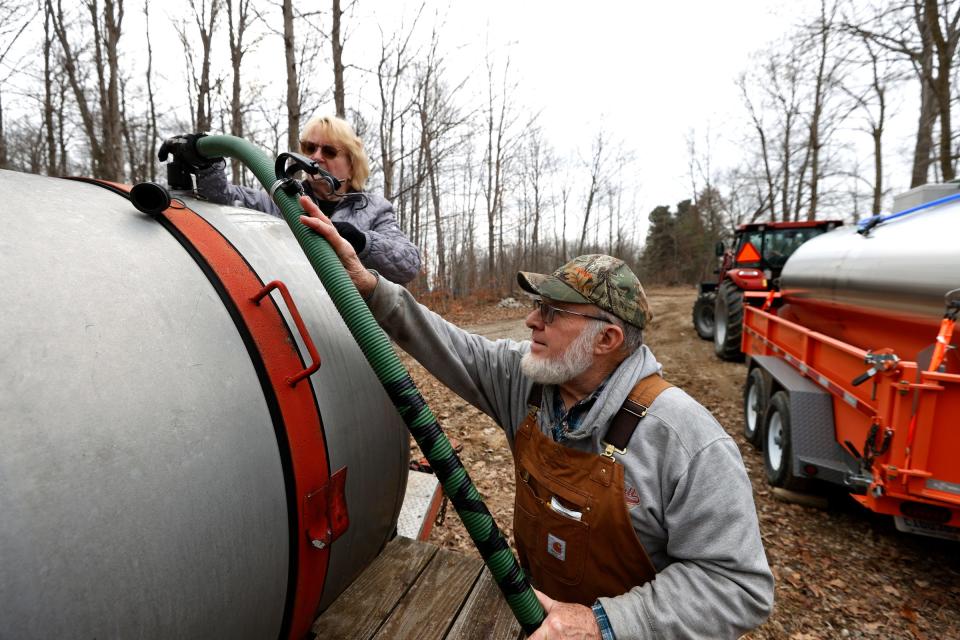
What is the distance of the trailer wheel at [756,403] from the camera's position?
213 inches

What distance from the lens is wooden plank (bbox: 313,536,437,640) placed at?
1.65 metres

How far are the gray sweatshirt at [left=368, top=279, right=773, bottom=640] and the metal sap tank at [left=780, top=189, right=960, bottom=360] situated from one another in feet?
8.59

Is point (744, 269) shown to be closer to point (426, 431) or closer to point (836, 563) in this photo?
point (836, 563)

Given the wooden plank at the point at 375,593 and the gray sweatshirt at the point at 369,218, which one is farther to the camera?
the gray sweatshirt at the point at 369,218

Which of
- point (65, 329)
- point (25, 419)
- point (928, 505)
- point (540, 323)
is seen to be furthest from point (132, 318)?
point (928, 505)

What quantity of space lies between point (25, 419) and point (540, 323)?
4.96 ft

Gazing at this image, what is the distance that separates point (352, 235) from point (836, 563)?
4.47 metres

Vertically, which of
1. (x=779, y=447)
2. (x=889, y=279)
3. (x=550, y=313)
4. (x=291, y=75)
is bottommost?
(x=779, y=447)

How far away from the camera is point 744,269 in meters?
10.1

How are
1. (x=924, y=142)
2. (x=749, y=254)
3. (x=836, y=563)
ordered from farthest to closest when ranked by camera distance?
(x=924, y=142), (x=749, y=254), (x=836, y=563)

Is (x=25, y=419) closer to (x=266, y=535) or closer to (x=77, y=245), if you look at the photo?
(x=77, y=245)

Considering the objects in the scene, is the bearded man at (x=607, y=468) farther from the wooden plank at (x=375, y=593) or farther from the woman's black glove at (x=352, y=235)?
the wooden plank at (x=375, y=593)

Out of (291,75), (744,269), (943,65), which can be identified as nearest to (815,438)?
(744,269)

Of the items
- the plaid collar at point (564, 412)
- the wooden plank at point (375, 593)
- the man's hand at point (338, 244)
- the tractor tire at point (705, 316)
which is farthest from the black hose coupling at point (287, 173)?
the tractor tire at point (705, 316)
